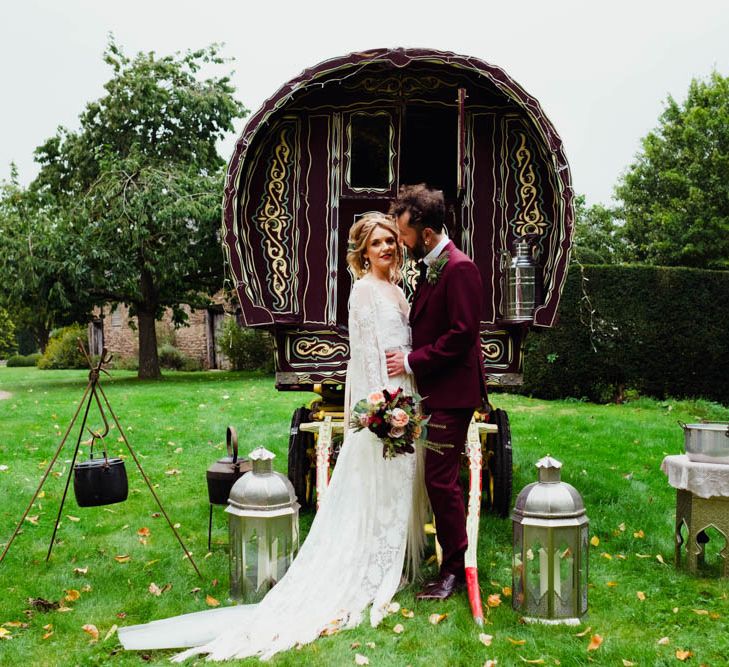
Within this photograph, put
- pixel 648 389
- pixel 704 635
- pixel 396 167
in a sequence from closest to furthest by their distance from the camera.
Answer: pixel 704 635 → pixel 396 167 → pixel 648 389

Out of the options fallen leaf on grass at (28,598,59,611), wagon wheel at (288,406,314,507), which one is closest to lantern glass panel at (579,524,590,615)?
wagon wheel at (288,406,314,507)

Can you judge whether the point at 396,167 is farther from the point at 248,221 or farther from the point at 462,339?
the point at 462,339

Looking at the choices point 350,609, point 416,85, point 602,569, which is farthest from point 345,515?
point 416,85

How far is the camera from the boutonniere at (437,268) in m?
3.81

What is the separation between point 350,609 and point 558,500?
114 centimetres

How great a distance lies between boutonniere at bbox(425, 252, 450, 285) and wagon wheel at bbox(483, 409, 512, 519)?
1.97m

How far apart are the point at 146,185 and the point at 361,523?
13372mm

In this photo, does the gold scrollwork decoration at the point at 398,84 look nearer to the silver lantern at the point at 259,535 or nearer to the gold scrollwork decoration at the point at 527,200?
the gold scrollwork decoration at the point at 527,200

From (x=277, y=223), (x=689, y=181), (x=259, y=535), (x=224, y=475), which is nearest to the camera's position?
(x=259, y=535)

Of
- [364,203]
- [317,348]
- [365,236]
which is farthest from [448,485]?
[364,203]

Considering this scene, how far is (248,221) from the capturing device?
5.13 metres

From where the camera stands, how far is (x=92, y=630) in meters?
3.56

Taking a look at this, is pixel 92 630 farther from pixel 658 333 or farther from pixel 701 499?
pixel 658 333

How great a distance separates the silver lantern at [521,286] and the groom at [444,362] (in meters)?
1.17
